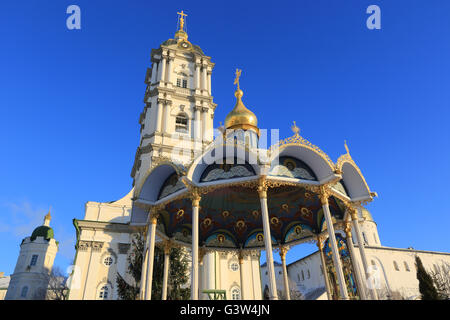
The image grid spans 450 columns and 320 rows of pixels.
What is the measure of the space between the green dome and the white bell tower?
2205cm

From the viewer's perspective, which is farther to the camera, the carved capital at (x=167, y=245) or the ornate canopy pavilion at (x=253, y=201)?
the carved capital at (x=167, y=245)

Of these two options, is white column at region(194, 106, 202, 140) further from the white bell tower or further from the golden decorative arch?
the golden decorative arch

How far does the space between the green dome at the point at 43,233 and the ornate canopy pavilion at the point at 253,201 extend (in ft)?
134

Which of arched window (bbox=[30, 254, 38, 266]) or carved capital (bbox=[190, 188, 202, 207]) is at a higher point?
arched window (bbox=[30, 254, 38, 266])

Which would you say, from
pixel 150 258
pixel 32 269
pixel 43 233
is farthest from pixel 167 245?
pixel 43 233

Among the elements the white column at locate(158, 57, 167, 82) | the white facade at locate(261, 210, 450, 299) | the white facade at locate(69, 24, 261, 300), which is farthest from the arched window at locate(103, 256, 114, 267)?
the white facade at locate(261, 210, 450, 299)

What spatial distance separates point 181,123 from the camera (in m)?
35.8

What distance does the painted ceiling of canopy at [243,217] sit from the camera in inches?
682

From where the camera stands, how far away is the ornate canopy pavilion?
42.0 feet

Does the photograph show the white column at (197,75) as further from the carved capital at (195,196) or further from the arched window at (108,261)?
the carved capital at (195,196)

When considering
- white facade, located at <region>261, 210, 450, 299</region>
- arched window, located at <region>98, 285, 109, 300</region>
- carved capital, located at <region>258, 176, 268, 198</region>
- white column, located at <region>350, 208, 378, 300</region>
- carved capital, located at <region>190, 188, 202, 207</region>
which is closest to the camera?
white column, located at <region>350, 208, 378, 300</region>

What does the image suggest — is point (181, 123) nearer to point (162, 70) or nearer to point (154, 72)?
point (162, 70)

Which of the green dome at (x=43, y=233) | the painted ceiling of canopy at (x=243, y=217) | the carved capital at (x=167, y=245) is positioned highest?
the green dome at (x=43, y=233)

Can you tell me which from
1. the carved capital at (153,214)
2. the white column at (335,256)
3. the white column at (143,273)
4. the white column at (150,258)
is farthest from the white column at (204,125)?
the white column at (335,256)
